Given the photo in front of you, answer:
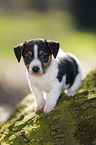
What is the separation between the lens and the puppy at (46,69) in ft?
13.9

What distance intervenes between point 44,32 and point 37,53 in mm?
20002

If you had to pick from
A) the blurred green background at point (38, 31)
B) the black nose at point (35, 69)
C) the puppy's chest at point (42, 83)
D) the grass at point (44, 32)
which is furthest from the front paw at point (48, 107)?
the grass at point (44, 32)

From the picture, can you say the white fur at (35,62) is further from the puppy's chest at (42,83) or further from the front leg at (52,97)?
the front leg at (52,97)

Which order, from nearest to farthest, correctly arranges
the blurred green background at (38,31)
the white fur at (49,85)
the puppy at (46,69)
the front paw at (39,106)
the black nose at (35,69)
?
1. the black nose at (35,69)
2. the puppy at (46,69)
3. the white fur at (49,85)
4. the front paw at (39,106)
5. the blurred green background at (38,31)

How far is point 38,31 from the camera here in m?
24.2

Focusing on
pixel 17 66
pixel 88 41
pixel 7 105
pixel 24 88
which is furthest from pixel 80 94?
pixel 88 41

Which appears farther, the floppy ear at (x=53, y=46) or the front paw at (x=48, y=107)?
the front paw at (x=48, y=107)

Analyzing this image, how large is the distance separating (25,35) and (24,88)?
12.4 meters

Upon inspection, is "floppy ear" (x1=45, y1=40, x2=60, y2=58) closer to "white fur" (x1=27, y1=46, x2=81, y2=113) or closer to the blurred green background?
"white fur" (x1=27, y1=46, x2=81, y2=113)

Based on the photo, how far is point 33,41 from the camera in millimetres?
4340

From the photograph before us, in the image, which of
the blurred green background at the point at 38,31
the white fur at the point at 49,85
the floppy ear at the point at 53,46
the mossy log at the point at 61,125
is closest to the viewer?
the mossy log at the point at 61,125

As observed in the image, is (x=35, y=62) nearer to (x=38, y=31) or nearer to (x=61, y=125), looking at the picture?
(x=61, y=125)

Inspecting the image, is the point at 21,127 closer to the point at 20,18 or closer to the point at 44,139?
the point at 44,139

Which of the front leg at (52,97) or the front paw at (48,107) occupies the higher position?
the front leg at (52,97)
